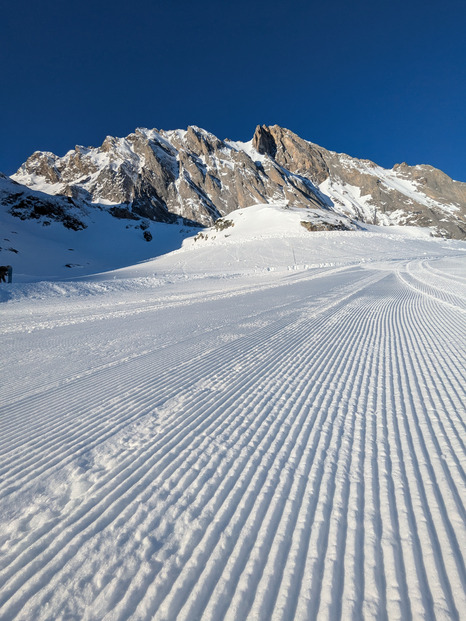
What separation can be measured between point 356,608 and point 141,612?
873 mm

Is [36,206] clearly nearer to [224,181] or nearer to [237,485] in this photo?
[237,485]

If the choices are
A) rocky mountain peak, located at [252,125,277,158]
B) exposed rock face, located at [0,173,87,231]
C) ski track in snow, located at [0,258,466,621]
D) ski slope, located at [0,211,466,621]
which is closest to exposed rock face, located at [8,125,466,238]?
rocky mountain peak, located at [252,125,277,158]

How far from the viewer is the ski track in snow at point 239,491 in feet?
4.09

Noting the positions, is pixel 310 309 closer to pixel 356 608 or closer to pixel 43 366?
pixel 43 366

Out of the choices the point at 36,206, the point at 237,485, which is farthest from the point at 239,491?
the point at 36,206

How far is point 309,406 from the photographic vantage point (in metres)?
2.79

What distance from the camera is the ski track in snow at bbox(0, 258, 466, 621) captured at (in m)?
1.25

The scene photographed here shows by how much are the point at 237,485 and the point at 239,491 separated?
0.16 feet

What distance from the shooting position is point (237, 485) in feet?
6.04

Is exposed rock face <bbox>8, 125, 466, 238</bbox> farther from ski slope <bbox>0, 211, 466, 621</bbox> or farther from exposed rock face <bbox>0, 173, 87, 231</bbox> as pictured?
ski slope <bbox>0, 211, 466, 621</bbox>

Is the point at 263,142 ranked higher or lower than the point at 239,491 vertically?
higher

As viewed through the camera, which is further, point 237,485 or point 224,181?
point 224,181

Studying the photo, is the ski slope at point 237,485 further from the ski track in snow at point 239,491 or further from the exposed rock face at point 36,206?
the exposed rock face at point 36,206

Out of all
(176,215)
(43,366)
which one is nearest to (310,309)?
(43,366)
